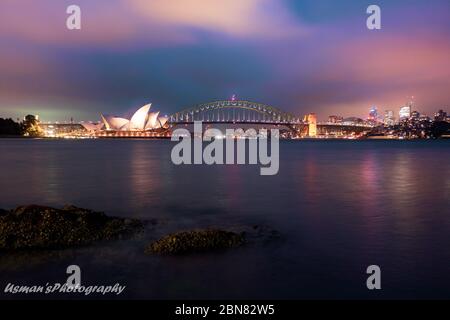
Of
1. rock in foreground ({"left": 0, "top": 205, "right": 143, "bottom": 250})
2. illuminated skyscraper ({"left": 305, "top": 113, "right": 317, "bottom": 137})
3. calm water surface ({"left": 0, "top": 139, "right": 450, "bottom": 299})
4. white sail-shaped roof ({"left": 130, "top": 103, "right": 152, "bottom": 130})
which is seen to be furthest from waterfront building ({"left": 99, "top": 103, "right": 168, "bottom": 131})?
rock in foreground ({"left": 0, "top": 205, "right": 143, "bottom": 250})

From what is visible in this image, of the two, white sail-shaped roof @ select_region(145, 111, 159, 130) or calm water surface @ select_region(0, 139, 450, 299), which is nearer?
calm water surface @ select_region(0, 139, 450, 299)

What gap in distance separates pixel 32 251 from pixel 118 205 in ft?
25.3

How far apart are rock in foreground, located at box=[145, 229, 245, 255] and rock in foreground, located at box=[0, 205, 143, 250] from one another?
1.63 meters

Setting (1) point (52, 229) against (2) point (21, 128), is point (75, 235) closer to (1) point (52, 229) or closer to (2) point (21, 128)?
(1) point (52, 229)

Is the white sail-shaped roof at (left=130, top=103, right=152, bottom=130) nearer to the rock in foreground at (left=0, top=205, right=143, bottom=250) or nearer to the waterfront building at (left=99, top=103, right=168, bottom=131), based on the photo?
the waterfront building at (left=99, top=103, right=168, bottom=131)

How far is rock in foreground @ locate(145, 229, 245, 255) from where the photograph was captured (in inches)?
389

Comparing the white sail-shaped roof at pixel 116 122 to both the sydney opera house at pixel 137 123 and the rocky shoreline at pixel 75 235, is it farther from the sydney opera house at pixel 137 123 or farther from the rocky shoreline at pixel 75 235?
the rocky shoreline at pixel 75 235

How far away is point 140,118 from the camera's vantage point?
12538 centimetres

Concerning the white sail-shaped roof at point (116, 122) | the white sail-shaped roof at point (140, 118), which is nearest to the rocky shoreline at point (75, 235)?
the white sail-shaped roof at point (140, 118)

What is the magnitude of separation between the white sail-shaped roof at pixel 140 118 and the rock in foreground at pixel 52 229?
112m

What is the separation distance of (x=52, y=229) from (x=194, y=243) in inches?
137
